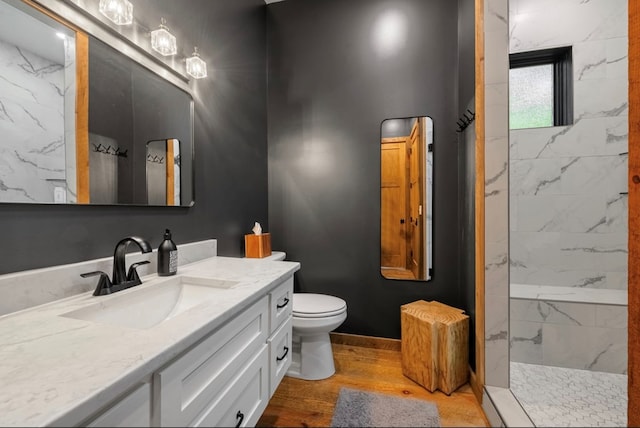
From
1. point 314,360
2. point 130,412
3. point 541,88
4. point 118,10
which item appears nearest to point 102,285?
point 130,412

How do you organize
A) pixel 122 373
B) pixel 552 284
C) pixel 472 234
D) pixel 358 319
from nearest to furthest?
pixel 122 373 < pixel 472 234 < pixel 552 284 < pixel 358 319

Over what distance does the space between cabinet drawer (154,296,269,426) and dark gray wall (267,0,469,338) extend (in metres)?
1.27

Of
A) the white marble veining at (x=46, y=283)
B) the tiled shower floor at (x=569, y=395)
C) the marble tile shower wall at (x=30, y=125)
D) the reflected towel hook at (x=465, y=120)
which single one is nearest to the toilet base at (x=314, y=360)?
the tiled shower floor at (x=569, y=395)

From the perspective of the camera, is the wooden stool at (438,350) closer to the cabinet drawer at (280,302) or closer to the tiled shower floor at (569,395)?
the tiled shower floor at (569,395)

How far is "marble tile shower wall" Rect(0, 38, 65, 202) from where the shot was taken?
2.56ft

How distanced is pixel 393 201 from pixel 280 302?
122cm

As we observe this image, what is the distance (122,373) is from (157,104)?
1211 mm

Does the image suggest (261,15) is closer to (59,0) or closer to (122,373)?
(59,0)

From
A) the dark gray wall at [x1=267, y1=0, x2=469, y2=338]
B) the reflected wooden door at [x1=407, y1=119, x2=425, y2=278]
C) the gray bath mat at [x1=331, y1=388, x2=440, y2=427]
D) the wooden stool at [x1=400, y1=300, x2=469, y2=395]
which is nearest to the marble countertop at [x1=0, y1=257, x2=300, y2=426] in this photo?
the gray bath mat at [x1=331, y1=388, x2=440, y2=427]

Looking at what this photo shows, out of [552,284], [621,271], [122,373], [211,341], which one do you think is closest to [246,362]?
[211,341]

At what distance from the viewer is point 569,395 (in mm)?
1396

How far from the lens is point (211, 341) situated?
28.3 inches

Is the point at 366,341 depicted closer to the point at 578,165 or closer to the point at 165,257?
the point at 165,257

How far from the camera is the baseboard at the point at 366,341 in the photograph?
2.06 metres
